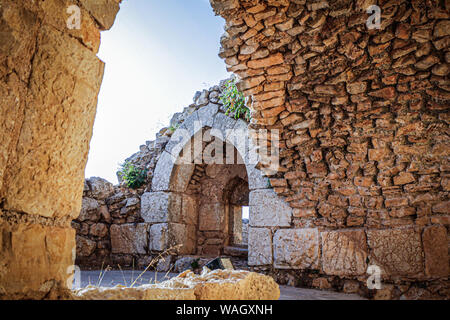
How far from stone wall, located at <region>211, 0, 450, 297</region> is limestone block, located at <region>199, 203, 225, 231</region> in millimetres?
2359

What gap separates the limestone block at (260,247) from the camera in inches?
163

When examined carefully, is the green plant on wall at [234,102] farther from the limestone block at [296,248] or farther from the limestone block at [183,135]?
the limestone block at [296,248]

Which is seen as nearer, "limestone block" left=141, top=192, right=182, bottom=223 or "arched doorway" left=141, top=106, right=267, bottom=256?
"arched doorway" left=141, top=106, right=267, bottom=256

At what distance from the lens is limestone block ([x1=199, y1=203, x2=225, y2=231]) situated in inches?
248

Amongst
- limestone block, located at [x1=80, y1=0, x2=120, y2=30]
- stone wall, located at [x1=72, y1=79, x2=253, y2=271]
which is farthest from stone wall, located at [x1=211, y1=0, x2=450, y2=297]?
limestone block, located at [x1=80, y1=0, x2=120, y2=30]

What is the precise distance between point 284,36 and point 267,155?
4.67ft

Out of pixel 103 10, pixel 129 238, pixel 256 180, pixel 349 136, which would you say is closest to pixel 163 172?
pixel 129 238

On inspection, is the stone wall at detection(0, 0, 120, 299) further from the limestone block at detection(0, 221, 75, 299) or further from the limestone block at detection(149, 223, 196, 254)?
the limestone block at detection(149, 223, 196, 254)

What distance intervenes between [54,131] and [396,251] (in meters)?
3.41

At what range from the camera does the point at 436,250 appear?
315 cm

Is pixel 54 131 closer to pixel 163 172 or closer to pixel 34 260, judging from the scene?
pixel 34 260

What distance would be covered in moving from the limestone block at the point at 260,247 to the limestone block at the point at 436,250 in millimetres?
1715
